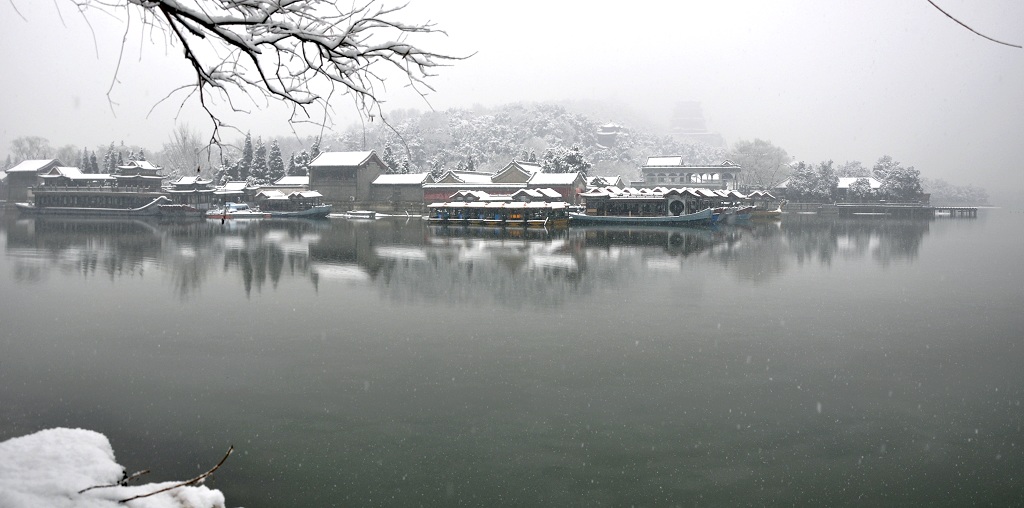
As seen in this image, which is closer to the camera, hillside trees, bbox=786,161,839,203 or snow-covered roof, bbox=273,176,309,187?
snow-covered roof, bbox=273,176,309,187

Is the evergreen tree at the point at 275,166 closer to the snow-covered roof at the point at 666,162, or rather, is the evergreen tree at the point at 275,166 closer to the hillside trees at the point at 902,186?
the snow-covered roof at the point at 666,162

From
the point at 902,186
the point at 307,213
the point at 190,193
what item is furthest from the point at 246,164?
the point at 902,186

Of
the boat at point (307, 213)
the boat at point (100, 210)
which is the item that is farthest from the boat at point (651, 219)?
the boat at point (100, 210)

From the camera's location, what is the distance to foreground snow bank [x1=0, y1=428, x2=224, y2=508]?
3332mm

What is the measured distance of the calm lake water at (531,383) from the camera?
542 cm

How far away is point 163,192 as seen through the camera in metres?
52.3

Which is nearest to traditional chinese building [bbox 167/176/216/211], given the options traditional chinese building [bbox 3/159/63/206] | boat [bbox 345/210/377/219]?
boat [bbox 345/210/377/219]

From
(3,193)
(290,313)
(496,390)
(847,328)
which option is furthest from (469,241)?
(3,193)

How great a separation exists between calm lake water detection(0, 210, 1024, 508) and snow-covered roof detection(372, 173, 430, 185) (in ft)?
121

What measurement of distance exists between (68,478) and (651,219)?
37465 mm

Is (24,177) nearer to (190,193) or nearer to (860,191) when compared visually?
(190,193)

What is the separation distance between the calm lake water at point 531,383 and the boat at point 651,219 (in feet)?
71.9

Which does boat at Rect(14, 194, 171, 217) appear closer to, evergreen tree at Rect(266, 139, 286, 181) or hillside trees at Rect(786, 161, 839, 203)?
evergreen tree at Rect(266, 139, 286, 181)

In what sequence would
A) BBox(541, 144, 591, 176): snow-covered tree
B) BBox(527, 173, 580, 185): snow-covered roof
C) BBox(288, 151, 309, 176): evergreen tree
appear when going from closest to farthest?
BBox(527, 173, 580, 185): snow-covered roof
BBox(541, 144, 591, 176): snow-covered tree
BBox(288, 151, 309, 176): evergreen tree
